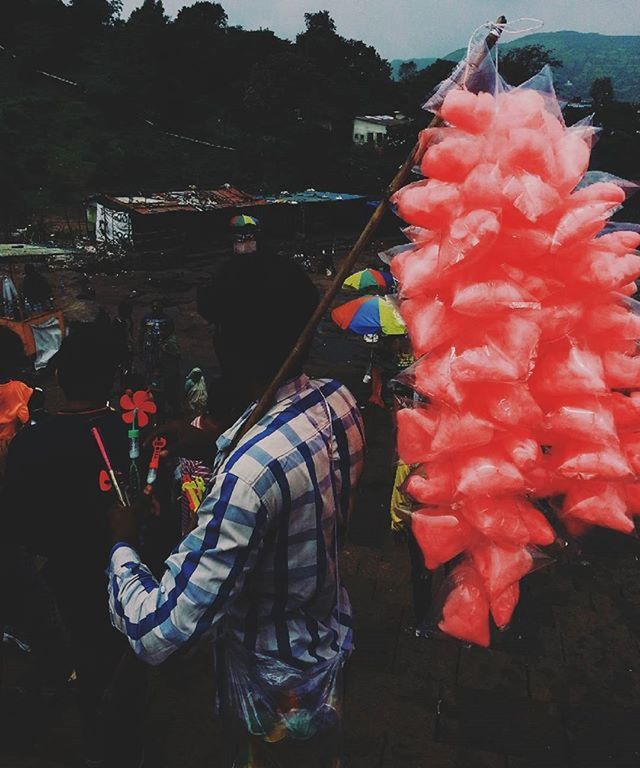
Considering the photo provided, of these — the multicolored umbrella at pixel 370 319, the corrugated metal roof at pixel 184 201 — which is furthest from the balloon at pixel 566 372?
the corrugated metal roof at pixel 184 201

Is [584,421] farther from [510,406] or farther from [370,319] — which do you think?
[370,319]

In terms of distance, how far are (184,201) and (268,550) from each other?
69.7ft

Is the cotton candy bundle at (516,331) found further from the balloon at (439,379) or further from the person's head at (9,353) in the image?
the person's head at (9,353)

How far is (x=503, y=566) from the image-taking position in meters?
1.33

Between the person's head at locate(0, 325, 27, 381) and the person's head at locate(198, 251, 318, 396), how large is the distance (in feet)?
7.92

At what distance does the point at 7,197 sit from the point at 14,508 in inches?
929

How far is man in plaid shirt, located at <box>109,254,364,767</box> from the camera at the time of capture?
1.22 m

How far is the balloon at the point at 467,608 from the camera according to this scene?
1.44 metres

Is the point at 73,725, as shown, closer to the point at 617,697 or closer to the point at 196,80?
the point at 617,697

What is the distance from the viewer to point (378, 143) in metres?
30.1

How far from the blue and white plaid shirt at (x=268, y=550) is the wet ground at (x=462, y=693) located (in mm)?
1519

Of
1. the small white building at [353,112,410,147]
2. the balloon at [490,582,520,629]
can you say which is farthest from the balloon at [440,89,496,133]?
the small white building at [353,112,410,147]

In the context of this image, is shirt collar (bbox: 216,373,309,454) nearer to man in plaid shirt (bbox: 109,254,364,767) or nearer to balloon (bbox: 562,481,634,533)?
man in plaid shirt (bbox: 109,254,364,767)

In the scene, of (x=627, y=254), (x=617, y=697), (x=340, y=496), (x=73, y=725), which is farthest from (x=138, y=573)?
(x=617, y=697)
